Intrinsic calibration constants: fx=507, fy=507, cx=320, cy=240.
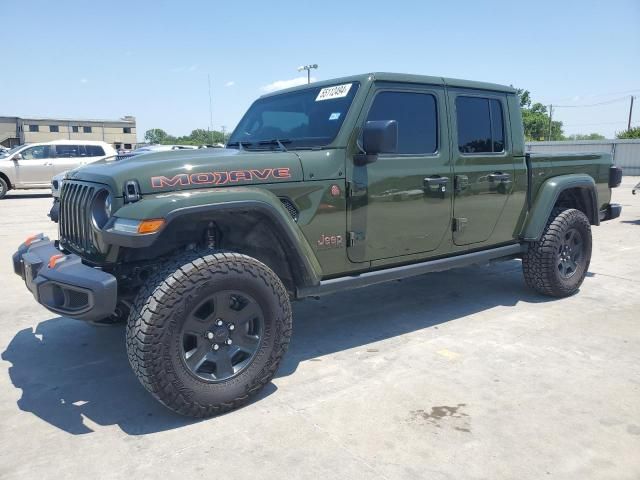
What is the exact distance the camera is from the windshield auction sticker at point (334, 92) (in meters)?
3.59

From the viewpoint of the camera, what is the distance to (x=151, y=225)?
2592mm

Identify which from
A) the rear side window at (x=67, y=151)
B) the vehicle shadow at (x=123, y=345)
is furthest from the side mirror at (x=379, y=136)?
the rear side window at (x=67, y=151)

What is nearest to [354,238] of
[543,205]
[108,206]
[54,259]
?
[108,206]

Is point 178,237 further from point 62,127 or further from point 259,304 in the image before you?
point 62,127

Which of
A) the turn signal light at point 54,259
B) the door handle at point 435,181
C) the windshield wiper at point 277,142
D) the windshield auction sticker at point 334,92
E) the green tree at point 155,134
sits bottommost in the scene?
the turn signal light at point 54,259

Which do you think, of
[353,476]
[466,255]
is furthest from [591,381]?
[353,476]

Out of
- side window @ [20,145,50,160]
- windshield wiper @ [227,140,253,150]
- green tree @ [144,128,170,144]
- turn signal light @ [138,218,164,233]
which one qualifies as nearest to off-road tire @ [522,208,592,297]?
windshield wiper @ [227,140,253,150]

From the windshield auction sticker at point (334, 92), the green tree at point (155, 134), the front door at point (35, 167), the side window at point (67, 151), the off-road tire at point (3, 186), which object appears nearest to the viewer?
the windshield auction sticker at point (334, 92)

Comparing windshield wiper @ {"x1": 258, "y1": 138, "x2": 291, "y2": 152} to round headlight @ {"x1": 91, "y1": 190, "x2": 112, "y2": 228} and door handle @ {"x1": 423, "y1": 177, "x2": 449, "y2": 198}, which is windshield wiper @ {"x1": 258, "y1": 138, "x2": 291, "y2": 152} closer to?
door handle @ {"x1": 423, "y1": 177, "x2": 449, "y2": 198}

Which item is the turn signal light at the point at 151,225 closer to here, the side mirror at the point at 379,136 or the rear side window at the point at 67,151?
the side mirror at the point at 379,136

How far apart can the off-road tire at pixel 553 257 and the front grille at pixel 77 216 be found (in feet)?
12.6

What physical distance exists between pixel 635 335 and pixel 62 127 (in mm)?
72722

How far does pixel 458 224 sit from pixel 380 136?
1.25m

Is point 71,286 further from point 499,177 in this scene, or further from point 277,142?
point 499,177
